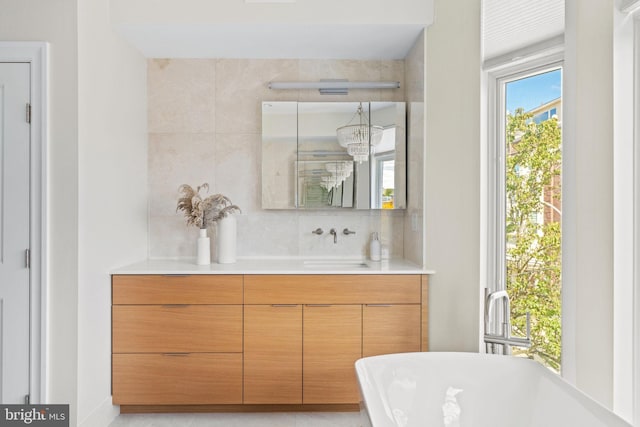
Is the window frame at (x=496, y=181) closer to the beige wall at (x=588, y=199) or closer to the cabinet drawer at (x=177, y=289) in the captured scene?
the beige wall at (x=588, y=199)

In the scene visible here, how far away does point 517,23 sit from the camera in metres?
2.31

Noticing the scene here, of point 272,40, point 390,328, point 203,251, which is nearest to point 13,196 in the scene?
point 203,251

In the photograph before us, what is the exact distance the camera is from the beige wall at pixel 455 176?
7.88 feet

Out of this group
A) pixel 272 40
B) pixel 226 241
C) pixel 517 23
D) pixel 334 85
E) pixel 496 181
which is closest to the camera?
pixel 517 23

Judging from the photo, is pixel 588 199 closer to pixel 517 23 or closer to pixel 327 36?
pixel 517 23

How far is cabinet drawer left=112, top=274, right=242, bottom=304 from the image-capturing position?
7.94ft

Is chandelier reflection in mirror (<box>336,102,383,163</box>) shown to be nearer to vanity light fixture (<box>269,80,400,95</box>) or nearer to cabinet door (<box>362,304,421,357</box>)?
vanity light fixture (<box>269,80,400,95</box>)

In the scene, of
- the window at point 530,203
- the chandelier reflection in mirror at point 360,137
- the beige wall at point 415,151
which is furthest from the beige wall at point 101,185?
the window at point 530,203

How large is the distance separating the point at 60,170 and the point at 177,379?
4.45 ft

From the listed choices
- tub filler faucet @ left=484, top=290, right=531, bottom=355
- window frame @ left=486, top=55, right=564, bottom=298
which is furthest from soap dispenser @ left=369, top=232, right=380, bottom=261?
tub filler faucet @ left=484, top=290, right=531, bottom=355

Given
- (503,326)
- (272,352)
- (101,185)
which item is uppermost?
(101,185)

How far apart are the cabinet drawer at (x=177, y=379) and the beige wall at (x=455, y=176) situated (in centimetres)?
125

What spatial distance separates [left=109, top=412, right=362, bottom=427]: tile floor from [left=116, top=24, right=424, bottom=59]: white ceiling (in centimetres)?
238

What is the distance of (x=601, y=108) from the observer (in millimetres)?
1801
